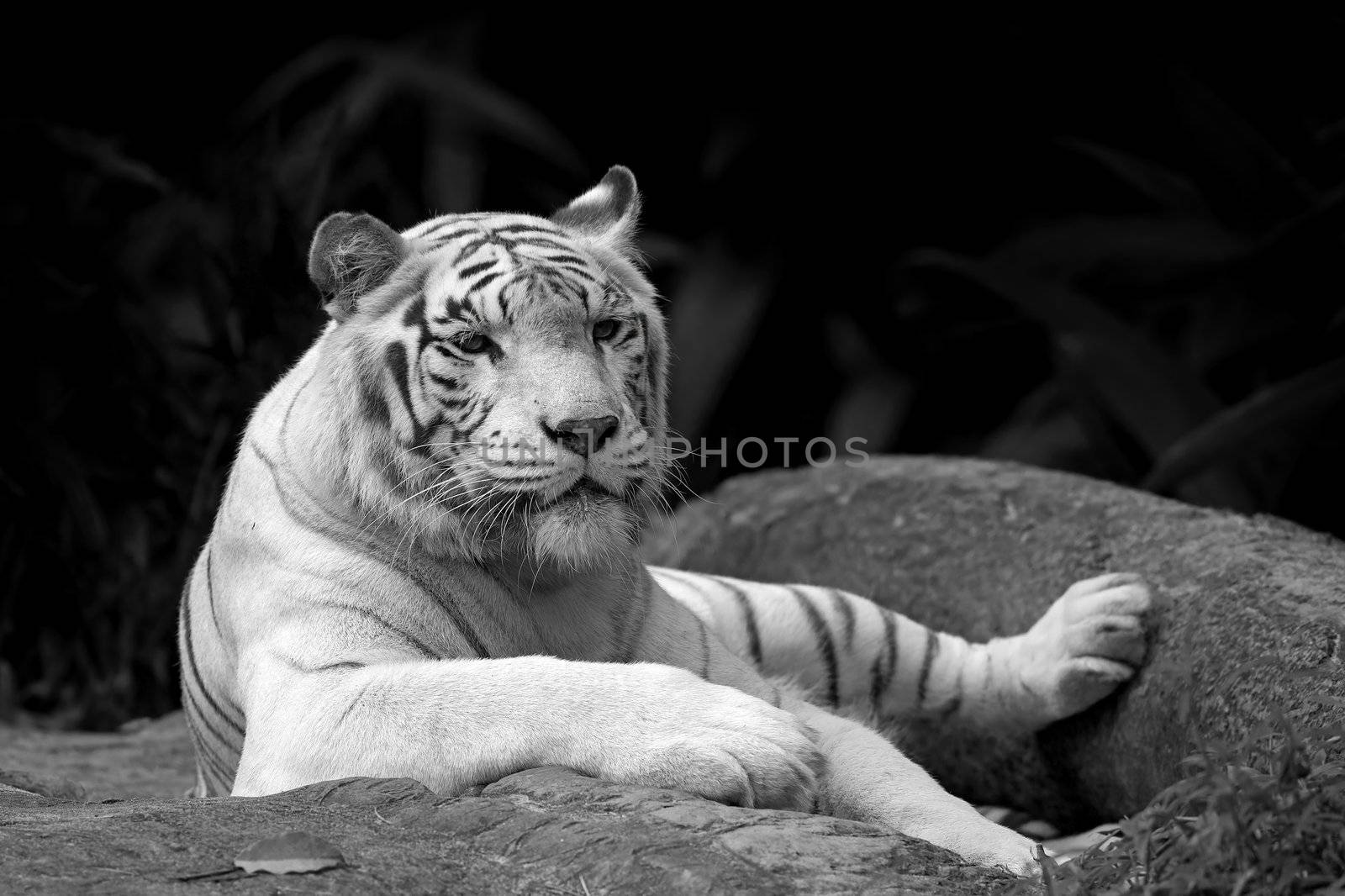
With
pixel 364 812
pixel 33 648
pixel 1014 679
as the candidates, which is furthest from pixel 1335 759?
pixel 33 648

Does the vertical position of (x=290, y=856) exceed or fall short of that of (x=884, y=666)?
it exceeds it

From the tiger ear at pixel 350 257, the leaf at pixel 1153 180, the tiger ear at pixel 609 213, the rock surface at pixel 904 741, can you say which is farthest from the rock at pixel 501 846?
the leaf at pixel 1153 180

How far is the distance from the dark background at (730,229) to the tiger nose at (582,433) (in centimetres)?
244

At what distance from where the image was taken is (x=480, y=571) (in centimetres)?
214

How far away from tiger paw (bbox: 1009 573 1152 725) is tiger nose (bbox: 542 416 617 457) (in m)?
1.18

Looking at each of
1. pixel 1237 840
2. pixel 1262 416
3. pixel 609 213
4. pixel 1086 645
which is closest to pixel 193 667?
pixel 609 213

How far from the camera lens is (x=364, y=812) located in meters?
1.64

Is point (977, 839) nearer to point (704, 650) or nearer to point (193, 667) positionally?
point (704, 650)

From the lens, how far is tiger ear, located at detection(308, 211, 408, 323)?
2111mm

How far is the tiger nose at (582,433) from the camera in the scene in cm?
195

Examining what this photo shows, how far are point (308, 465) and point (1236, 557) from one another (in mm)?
1693

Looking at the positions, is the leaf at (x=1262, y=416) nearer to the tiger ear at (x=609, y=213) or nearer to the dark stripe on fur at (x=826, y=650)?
the dark stripe on fur at (x=826, y=650)

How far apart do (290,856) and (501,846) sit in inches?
8.6

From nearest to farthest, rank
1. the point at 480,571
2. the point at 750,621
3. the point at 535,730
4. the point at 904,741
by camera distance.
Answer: the point at 535,730 < the point at 480,571 < the point at 750,621 < the point at 904,741
